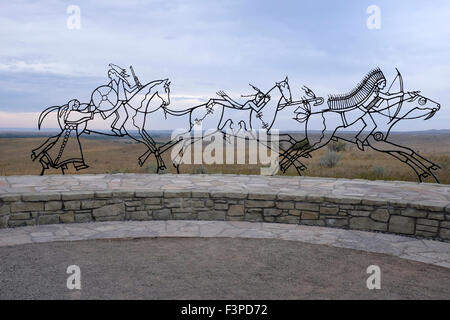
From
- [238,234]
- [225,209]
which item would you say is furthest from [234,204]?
[238,234]

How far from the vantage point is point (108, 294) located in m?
4.05

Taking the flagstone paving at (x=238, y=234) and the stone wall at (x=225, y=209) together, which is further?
the stone wall at (x=225, y=209)

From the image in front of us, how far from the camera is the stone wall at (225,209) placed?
6.45 meters

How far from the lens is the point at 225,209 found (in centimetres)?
706

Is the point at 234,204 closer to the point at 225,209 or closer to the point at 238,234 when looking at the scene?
the point at 225,209

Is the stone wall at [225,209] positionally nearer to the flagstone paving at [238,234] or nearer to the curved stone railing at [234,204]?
the curved stone railing at [234,204]

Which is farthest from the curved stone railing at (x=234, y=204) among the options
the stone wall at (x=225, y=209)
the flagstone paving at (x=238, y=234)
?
the flagstone paving at (x=238, y=234)

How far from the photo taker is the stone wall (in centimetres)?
645

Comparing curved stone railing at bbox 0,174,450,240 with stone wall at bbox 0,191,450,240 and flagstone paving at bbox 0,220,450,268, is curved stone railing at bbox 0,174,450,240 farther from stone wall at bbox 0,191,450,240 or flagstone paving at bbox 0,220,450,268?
flagstone paving at bbox 0,220,450,268

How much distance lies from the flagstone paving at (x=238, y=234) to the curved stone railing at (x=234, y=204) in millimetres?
167

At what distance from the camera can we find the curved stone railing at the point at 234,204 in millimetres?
6480

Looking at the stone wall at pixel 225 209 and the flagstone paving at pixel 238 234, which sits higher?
the stone wall at pixel 225 209
